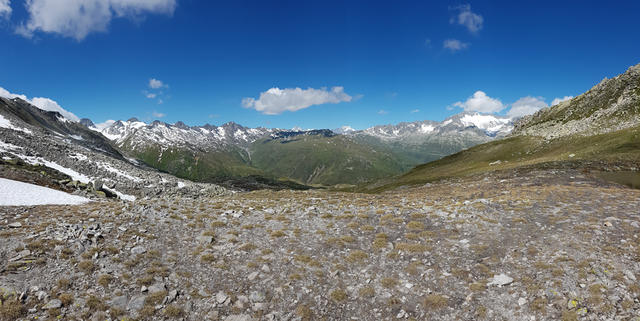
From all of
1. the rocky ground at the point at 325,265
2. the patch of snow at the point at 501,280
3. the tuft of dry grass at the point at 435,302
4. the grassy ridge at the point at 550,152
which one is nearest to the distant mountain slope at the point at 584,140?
the grassy ridge at the point at 550,152

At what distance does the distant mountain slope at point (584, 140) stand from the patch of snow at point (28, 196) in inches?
2934

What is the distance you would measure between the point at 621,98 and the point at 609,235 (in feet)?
382

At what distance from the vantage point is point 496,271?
535 inches

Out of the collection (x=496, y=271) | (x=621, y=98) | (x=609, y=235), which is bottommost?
(x=496, y=271)

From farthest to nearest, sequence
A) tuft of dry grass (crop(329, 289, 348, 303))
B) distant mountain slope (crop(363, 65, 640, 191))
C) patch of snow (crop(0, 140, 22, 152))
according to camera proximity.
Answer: distant mountain slope (crop(363, 65, 640, 191))
patch of snow (crop(0, 140, 22, 152))
tuft of dry grass (crop(329, 289, 348, 303))

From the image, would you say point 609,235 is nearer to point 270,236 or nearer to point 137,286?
point 270,236

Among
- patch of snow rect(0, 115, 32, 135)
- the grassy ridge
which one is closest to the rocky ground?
the grassy ridge

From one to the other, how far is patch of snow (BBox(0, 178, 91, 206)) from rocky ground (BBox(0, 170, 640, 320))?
12.9 ft

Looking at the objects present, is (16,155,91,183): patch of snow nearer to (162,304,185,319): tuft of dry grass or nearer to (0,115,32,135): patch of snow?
(0,115,32,135): patch of snow

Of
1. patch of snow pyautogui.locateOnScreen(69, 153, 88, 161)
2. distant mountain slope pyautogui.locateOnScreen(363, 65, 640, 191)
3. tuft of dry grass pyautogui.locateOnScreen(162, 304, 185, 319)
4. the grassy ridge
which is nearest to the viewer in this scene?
tuft of dry grass pyautogui.locateOnScreen(162, 304, 185, 319)

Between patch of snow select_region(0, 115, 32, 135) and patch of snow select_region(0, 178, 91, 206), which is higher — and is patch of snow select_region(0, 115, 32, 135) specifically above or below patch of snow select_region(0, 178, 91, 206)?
above

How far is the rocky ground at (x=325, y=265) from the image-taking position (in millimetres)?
11141

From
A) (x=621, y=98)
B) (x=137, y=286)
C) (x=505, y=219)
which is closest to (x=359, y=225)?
(x=505, y=219)

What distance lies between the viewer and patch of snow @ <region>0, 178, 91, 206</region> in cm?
2305
